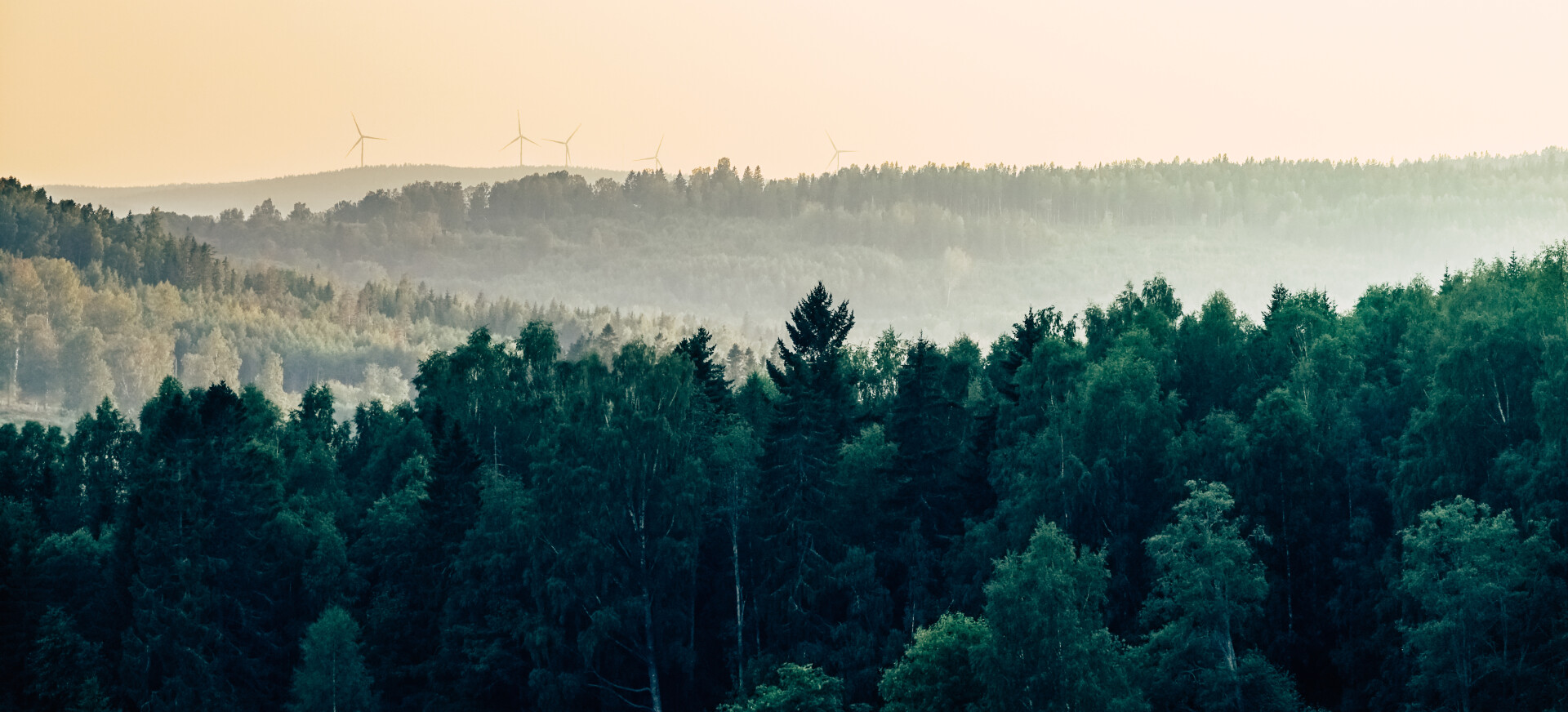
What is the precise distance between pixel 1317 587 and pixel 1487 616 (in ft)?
42.7

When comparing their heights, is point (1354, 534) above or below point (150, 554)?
above

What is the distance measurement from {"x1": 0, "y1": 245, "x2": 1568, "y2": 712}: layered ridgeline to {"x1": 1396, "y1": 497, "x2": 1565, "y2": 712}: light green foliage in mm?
157

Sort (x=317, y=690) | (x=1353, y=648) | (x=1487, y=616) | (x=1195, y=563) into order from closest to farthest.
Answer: (x=1487, y=616) → (x=1195, y=563) → (x=1353, y=648) → (x=317, y=690)

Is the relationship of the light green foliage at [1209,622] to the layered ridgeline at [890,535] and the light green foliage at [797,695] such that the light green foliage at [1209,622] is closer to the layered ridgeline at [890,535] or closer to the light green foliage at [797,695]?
the layered ridgeline at [890,535]

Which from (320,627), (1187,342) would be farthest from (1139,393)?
(320,627)

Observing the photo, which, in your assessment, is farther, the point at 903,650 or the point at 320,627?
the point at 320,627

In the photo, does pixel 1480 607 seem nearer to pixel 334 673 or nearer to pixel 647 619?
pixel 647 619

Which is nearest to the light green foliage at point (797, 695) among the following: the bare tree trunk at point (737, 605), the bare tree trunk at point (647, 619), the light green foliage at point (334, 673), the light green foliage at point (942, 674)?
the light green foliage at point (942, 674)

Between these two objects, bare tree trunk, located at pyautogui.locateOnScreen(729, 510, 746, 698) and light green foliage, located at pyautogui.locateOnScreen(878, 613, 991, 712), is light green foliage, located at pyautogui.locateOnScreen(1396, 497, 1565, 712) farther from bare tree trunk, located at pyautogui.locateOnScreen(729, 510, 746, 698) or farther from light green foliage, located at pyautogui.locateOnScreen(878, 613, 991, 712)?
bare tree trunk, located at pyautogui.locateOnScreen(729, 510, 746, 698)

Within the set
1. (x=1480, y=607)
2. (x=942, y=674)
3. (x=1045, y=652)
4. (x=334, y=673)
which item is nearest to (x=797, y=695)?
(x=942, y=674)

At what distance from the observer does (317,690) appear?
78062mm

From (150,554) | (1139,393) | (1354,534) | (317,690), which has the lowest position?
(317,690)

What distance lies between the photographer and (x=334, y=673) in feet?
255

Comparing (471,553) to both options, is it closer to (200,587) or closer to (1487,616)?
(200,587)
